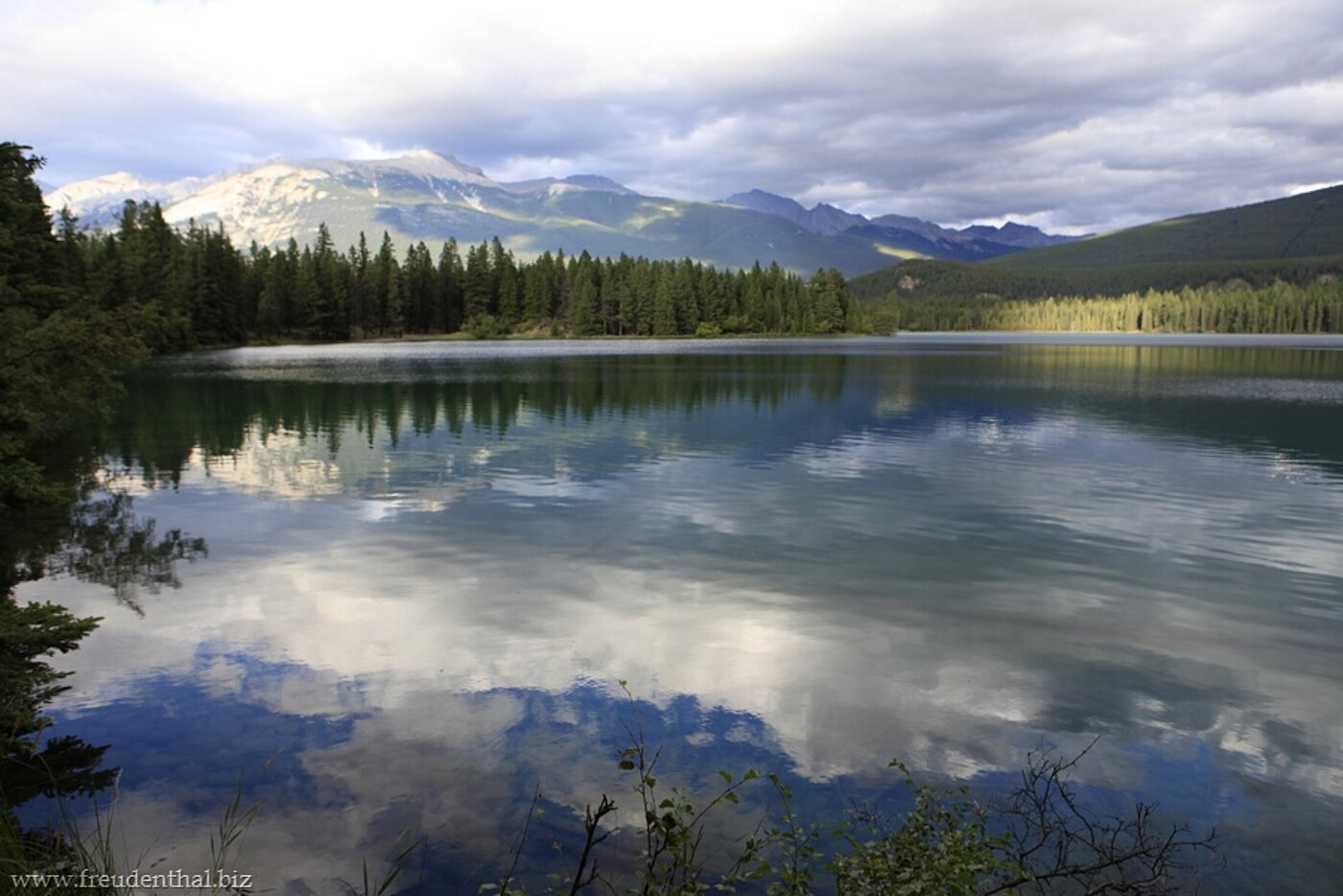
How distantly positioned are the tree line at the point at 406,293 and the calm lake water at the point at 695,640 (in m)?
103

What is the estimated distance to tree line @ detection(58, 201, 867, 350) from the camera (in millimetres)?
122438

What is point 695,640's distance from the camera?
14008mm

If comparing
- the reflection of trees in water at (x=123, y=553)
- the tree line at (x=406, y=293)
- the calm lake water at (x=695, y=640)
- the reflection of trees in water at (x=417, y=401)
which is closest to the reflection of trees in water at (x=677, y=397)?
the reflection of trees in water at (x=417, y=401)

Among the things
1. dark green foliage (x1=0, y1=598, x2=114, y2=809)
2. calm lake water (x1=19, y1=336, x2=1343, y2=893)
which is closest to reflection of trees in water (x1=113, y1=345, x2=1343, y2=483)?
calm lake water (x1=19, y1=336, x2=1343, y2=893)

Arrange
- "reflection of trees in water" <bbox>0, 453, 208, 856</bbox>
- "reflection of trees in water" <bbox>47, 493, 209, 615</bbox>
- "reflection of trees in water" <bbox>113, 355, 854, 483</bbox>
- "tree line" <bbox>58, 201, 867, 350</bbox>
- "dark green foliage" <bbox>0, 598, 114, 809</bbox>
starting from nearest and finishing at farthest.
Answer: "dark green foliage" <bbox>0, 598, 114, 809</bbox>, "reflection of trees in water" <bbox>0, 453, 208, 856</bbox>, "reflection of trees in water" <bbox>47, 493, 209, 615</bbox>, "reflection of trees in water" <bbox>113, 355, 854, 483</bbox>, "tree line" <bbox>58, 201, 867, 350</bbox>

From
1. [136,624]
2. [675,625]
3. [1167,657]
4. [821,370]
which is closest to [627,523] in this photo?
[675,625]

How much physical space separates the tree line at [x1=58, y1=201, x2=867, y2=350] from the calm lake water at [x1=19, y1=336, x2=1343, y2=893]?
103072 millimetres

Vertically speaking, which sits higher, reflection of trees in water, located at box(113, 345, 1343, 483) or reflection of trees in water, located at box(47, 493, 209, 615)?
reflection of trees in water, located at box(113, 345, 1343, 483)

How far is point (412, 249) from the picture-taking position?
182 metres

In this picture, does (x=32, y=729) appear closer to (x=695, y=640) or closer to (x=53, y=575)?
(x=695, y=640)

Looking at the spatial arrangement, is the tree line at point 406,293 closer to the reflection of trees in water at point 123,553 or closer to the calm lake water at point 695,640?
the reflection of trees in water at point 123,553

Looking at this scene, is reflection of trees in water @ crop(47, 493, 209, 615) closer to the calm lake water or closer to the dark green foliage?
the calm lake water

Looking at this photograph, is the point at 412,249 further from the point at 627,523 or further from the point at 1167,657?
the point at 1167,657

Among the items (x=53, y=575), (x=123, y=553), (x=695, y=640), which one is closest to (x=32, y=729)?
(x=695, y=640)
